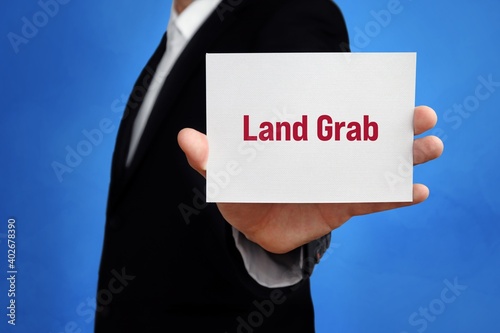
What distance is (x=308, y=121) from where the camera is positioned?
100cm

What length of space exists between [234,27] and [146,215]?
45 cm

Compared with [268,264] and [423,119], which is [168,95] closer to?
[268,264]

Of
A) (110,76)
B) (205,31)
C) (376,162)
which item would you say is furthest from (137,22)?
(376,162)

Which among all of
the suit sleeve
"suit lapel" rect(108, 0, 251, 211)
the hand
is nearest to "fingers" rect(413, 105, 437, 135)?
the hand

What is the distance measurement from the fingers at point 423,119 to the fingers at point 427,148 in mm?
19

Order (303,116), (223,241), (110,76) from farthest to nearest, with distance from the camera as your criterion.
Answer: (110,76) → (223,241) → (303,116)

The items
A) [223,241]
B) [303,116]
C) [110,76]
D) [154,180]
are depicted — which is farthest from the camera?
[110,76]

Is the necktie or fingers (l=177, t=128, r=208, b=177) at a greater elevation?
the necktie

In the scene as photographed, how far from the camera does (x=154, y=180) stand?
1.29 meters

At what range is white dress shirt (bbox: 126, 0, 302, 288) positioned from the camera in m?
1.17

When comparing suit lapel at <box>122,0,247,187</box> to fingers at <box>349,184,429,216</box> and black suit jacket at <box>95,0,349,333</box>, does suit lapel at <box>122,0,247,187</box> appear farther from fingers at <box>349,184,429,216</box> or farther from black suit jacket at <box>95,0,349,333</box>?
fingers at <box>349,184,429,216</box>

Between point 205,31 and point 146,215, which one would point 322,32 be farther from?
point 146,215

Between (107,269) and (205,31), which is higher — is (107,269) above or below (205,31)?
below

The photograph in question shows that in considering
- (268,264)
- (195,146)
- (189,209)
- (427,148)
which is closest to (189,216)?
(189,209)
